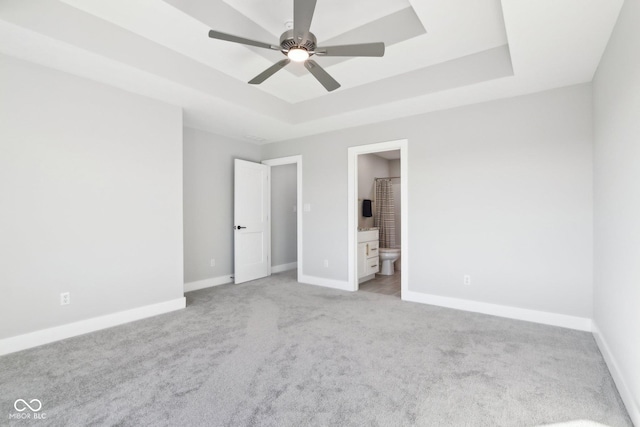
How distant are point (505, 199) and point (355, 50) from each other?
2.26 m

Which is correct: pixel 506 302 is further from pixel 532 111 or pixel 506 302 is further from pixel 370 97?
pixel 370 97

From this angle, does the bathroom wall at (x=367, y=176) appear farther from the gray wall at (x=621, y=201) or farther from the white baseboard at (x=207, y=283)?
the gray wall at (x=621, y=201)

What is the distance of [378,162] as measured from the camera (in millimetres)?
6770

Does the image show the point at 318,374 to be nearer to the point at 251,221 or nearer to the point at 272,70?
the point at 272,70

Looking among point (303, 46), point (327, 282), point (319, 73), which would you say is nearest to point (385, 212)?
point (327, 282)

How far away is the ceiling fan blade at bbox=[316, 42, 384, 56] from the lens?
2.26 meters

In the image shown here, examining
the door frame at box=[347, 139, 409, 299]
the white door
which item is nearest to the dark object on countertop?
the door frame at box=[347, 139, 409, 299]

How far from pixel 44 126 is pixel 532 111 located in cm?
459

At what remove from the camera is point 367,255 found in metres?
5.08

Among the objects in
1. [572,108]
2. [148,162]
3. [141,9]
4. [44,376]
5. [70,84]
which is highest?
[141,9]

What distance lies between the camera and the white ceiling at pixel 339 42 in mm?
2197

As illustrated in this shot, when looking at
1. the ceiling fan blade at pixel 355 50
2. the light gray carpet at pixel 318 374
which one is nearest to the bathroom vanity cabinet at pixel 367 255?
the light gray carpet at pixel 318 374

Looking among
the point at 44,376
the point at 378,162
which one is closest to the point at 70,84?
the point at 44,376

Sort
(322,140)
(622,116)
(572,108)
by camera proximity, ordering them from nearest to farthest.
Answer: (622,116) → (572,108) → (322,140)
